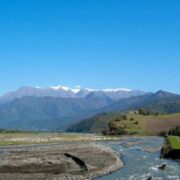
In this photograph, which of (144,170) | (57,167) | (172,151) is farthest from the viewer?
(172,151)

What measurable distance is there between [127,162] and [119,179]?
2476 cm

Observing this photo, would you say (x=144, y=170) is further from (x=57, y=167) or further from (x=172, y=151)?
(x=172, y=151)

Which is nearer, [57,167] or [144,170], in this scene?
[57,167]

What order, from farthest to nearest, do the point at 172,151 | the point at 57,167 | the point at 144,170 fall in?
the point at 172,151 < the point at 144,170 < the point at 57,167

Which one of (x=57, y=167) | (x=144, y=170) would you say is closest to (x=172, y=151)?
(x=144, y=170)

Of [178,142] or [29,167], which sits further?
[178,142]

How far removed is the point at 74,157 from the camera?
98500 millimetres

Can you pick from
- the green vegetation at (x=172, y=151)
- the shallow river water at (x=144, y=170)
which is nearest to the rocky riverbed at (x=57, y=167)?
the shallow river water at (x=144, y=170)

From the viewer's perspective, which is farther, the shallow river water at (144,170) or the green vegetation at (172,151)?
the green vegetation at (172,151)

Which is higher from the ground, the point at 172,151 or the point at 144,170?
the point at 172,151

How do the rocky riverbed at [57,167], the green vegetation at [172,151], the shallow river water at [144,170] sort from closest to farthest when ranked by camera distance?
the rocky riverbed at [57,167] < the shallow river water at [144,170] < the green vegetation at [172,151]

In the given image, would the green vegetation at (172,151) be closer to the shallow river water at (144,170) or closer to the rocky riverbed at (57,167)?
the shallow river water at (144,170)

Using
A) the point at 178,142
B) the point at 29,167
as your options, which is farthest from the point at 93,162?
the point at 178,142

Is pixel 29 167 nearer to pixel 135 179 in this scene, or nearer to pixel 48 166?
pixel 48 166
